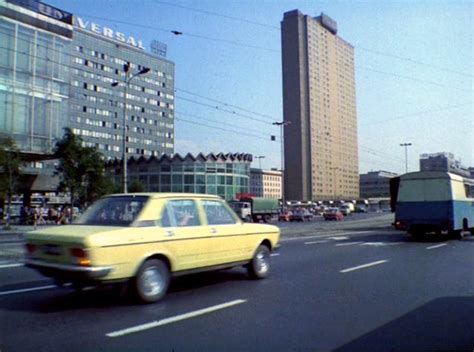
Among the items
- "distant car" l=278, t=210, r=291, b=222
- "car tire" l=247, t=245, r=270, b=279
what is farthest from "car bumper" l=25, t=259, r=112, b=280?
"distant car" l=278, t=210, r=291, b=222

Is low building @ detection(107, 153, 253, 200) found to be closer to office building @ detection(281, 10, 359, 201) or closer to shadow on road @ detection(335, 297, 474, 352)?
office building @ detection(281, 10, 359, 201)

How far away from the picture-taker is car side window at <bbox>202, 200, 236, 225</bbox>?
310 inches

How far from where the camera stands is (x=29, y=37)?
40469mm

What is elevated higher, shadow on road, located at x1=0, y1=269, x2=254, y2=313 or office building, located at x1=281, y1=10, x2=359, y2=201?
office building, located at x1=281, y1=10, x2=359, y2=201

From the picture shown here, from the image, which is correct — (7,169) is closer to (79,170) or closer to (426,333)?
(79,170)

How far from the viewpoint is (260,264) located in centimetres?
892

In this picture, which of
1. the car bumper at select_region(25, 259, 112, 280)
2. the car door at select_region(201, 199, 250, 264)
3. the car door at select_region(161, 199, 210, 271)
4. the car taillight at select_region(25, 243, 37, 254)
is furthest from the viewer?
the car door at select_region(201, 199, 250, 264)

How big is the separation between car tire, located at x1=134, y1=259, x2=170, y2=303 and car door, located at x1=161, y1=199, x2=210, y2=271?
0.94ft

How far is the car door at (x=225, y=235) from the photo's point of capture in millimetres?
7780

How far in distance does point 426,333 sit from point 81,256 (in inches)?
176

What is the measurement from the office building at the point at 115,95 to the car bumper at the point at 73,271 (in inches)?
3584

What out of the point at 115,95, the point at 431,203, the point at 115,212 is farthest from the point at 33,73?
the point at 115,95

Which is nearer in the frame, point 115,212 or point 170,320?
point 170,320

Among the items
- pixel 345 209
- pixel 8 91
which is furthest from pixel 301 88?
pixel 345 209
